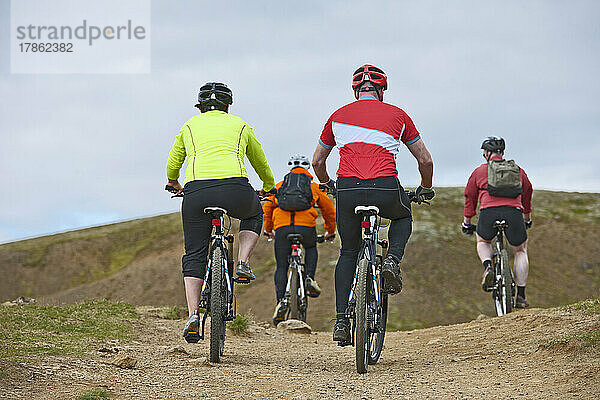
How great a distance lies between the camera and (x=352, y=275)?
20.1 feet

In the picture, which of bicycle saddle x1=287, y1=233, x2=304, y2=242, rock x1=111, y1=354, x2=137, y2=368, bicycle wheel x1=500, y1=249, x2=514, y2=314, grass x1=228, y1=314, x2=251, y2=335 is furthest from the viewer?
bicycle saddle x1=287, y1=233, x2=304, y2=242

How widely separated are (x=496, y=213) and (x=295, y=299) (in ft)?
10.7

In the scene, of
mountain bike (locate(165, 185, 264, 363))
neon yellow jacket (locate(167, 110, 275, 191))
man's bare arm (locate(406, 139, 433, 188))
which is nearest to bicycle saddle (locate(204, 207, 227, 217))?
mountain bike (locate(165, 185, 264, 363))

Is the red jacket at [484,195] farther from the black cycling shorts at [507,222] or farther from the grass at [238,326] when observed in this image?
the grass at [238,326]

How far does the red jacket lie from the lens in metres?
10.3

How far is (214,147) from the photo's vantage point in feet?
20.8

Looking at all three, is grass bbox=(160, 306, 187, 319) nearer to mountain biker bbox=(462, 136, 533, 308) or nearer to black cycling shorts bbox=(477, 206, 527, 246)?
mountain biker bbox=(462, 136, 533, 308)

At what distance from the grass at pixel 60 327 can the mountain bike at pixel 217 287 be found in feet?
4.63

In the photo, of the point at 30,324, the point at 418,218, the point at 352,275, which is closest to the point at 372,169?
the point at 352,275

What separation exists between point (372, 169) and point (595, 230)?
1175 inches

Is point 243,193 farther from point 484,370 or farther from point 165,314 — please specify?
point 165,314

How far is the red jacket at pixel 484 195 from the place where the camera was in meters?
10.3

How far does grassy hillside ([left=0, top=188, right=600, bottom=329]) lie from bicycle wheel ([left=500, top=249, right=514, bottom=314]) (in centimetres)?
931

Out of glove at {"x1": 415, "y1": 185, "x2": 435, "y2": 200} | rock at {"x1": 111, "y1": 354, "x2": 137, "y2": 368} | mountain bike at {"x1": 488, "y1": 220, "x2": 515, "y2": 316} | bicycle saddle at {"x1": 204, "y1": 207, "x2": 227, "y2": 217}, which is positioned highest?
glove at {"x1": 415, "y1": 185, "x2": 435, "y2": 200}
